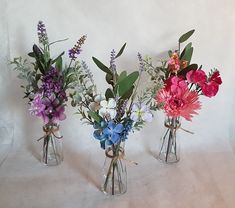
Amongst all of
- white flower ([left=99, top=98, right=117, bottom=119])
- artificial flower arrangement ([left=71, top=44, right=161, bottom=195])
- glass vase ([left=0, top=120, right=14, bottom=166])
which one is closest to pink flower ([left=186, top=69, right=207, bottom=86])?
artificial flower arrangement ([left=71, top=44, right=161, bottom=195])

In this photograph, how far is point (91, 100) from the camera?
104 cm

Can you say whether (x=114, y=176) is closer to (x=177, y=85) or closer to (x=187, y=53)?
(x=177, y=85)

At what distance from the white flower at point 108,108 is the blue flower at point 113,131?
3 centimetres

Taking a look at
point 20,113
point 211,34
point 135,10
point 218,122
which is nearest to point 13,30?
point 20,113

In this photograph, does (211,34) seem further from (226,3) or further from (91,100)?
(91,100)

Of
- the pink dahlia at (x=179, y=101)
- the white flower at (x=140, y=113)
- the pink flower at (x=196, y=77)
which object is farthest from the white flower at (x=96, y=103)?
the pink flower at (x=196, y=77)

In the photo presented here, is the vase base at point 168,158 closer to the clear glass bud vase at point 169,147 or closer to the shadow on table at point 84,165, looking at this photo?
the clear glass bud vase at point 169,147

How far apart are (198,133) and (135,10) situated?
56cm

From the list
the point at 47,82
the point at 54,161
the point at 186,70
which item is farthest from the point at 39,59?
the point at 186,70

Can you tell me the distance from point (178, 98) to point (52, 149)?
0.52m

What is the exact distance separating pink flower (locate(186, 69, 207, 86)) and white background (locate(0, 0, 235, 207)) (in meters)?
0.22

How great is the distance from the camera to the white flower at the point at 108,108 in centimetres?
99

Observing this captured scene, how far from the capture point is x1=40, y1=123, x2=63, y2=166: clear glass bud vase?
4.17 feet

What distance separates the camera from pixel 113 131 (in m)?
0.99
